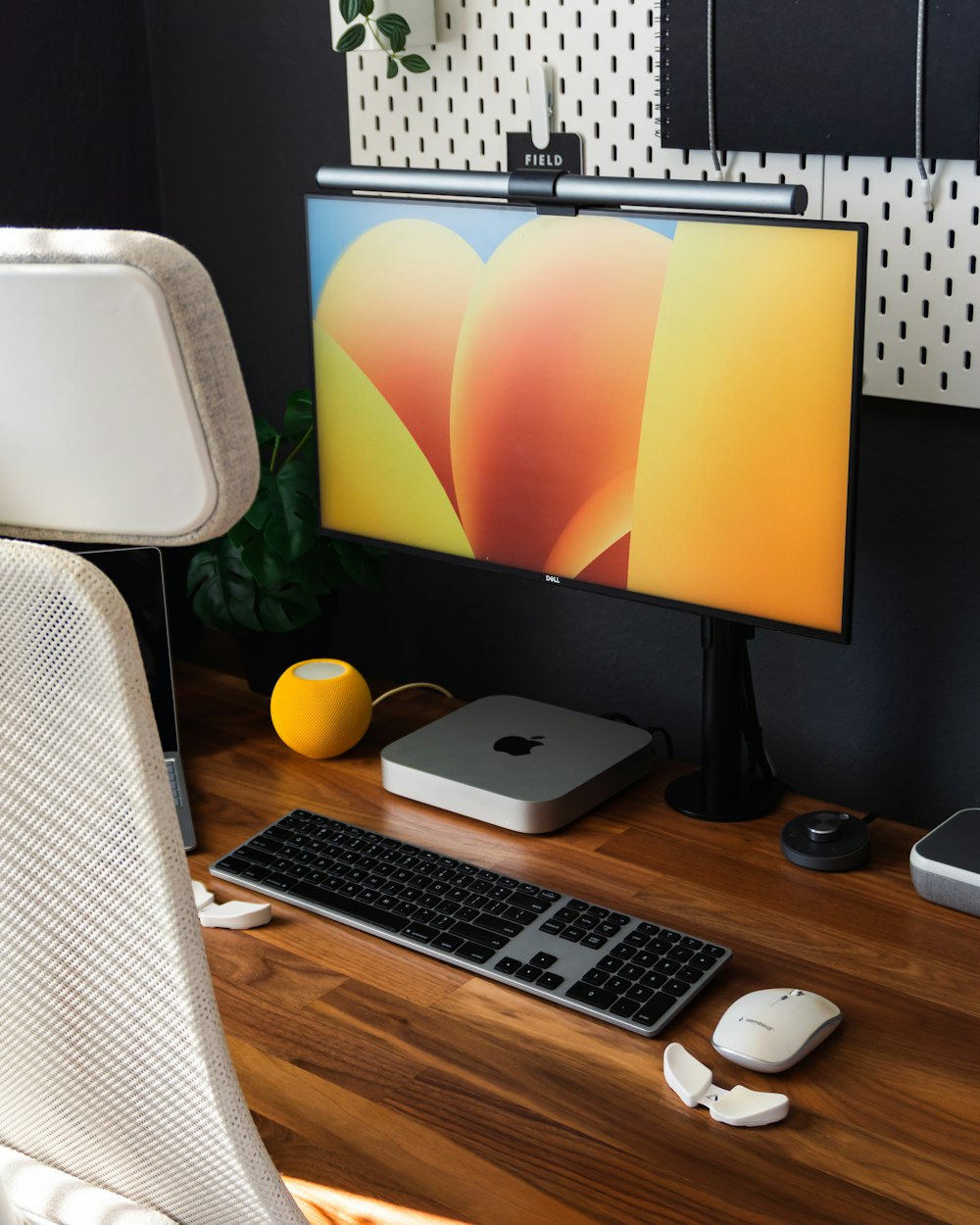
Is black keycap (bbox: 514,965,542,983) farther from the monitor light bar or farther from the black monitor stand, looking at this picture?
the monitor light bar

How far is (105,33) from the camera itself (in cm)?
169

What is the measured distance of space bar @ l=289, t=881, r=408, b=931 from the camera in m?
1.08

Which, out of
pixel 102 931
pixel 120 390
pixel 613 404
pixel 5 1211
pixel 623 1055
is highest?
pixel 120 390

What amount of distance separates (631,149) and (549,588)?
463 millimetres

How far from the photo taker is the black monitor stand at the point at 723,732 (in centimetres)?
123

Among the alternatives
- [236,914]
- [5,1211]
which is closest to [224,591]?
[236,914]

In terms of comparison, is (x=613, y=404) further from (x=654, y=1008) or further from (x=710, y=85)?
(x=654, y=1008)

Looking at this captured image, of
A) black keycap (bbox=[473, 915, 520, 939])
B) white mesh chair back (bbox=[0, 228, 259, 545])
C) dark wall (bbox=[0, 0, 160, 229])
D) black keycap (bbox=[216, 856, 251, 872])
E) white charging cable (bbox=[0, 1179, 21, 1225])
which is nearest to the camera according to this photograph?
white mesh chair back (bbox=[0, 228, 259, 545])

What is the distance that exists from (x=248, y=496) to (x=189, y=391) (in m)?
0.05

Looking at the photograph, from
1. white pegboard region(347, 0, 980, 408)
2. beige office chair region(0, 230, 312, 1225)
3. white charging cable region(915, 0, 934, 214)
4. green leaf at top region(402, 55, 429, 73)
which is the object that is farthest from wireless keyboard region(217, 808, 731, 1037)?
green leaf at top region(402, 55, 429, 73)

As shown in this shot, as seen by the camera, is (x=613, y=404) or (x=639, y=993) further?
(x=613, y=404)

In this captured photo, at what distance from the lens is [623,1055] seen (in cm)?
93

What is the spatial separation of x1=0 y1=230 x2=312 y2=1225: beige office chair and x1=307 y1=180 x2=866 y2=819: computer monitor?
2.09ft

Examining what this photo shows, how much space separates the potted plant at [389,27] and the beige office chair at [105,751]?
963 mm
